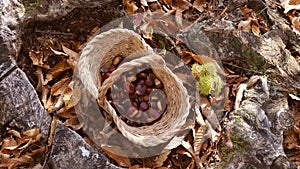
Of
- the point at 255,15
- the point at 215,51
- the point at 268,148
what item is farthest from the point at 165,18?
the point at 268,148

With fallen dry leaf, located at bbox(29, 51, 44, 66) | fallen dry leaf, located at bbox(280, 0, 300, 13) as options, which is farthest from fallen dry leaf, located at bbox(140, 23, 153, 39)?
fallen dry leaf, located at bbox(280, 0, 300, 13)

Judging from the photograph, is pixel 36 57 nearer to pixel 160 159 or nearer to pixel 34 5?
pixel 34 5

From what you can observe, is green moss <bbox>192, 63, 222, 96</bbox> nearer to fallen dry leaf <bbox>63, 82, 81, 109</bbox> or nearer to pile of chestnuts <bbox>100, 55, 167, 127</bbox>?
pile of chestnuts <bbox>100, 55, 167, 127</bbox>

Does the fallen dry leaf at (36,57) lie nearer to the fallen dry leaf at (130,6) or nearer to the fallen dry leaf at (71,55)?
the fallen dry leaf at (71,55)

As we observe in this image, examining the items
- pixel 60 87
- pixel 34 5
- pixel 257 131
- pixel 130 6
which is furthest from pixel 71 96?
pixel 257 131

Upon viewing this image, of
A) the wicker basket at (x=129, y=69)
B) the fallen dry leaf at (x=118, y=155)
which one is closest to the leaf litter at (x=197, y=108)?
the fallen dry leaf at (x=118, y=155)

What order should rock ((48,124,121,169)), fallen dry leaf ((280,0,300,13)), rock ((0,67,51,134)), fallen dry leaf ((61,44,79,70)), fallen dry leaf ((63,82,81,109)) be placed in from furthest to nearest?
fallen dry leaf ((280,0,300,13)), fallen dry leaf ((61,44,79,70)), fallen dry leaf ((63,82,81,109)), rock ((0,67,51,134)), rock ((48,124,121,169))

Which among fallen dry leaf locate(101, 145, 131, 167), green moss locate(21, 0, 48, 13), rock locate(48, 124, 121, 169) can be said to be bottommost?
fallen dry leaf locate(101, 145, 131, 167)
